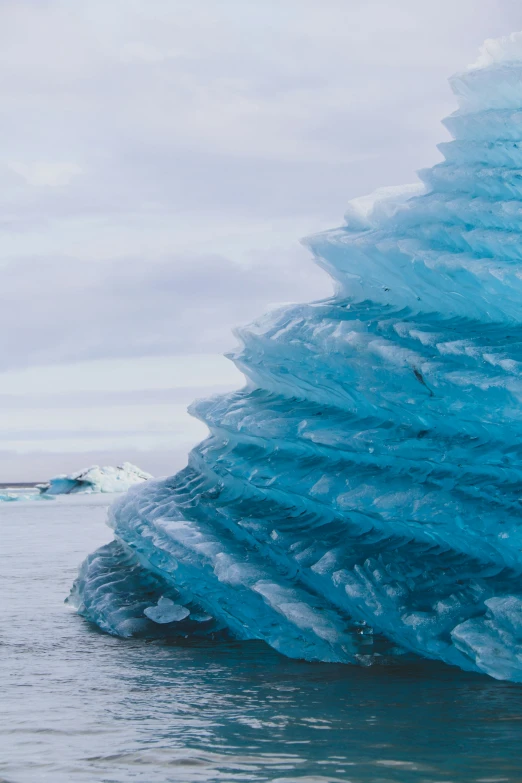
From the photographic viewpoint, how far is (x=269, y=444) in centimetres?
654

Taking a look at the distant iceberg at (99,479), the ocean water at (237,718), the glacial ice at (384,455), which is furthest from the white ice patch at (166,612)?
the distant iceberg at (99,479)

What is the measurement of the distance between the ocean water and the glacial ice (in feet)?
1.04

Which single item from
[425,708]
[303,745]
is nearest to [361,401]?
[425,708]

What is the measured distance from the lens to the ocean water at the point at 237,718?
11.1 feet

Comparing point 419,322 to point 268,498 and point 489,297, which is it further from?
point 268,498

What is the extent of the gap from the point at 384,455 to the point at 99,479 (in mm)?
42268

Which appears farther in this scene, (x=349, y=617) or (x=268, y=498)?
(x=268, y=498)

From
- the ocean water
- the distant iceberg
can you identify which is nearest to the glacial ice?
the ocean water

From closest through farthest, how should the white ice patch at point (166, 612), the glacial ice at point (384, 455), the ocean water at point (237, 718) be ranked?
1. the ocean water at point (237, 718)
2. the glacial ice at point (384, 455)
3. the white ice patch at point (166, 612)

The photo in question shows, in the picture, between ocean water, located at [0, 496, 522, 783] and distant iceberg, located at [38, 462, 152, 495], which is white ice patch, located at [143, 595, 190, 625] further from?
distant iceberg, located at [38, 462, 152, 495]

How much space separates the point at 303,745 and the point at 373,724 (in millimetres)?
461

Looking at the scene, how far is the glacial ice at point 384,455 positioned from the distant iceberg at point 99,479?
131 feet

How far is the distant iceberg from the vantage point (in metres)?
46.8

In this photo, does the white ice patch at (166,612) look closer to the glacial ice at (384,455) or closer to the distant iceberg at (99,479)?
the glacial ice at (384,455)
